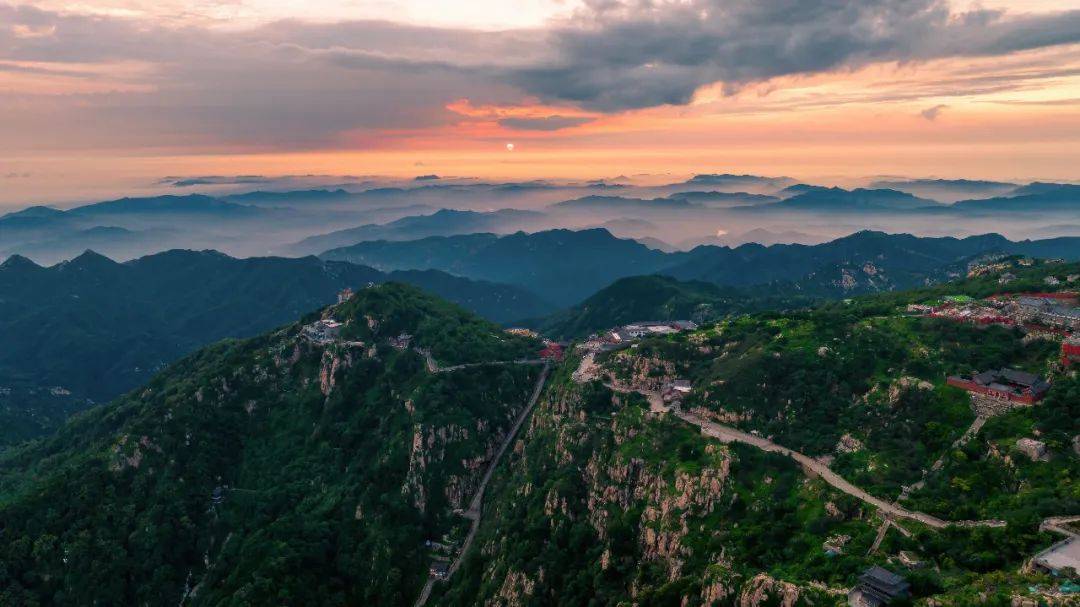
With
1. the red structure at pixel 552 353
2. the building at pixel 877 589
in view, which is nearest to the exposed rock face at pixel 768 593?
the building at pixel 877 589

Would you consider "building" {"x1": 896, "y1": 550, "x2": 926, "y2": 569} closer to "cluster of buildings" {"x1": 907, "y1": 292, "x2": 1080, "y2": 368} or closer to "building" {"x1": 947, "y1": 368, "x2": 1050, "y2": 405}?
"building" {"x1": 947, "y1": 368, "x2": 1050, "y2": 405}

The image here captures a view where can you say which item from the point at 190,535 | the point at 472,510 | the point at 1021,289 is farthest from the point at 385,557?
the point at 1021,289

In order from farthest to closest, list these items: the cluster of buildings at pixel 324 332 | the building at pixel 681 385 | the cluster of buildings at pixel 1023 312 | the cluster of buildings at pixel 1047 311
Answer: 1. the cluster of buildings at pixel 324 332
2. the building at pixel 681 385
3. the cluster of buildings at pixel 1023 312
4. the cluster of buildings at pixel 1047 311

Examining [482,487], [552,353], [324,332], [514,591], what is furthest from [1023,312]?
[324,332]

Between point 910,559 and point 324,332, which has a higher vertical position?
point 324,332

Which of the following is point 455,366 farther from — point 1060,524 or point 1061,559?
point 1061,559

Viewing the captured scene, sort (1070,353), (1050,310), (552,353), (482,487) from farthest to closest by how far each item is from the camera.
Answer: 1. (552,353)
2. (482,487)
3. (1050,310)
4. (1070,353)

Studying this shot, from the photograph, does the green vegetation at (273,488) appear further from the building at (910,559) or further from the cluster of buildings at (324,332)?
the building at (910,559)
